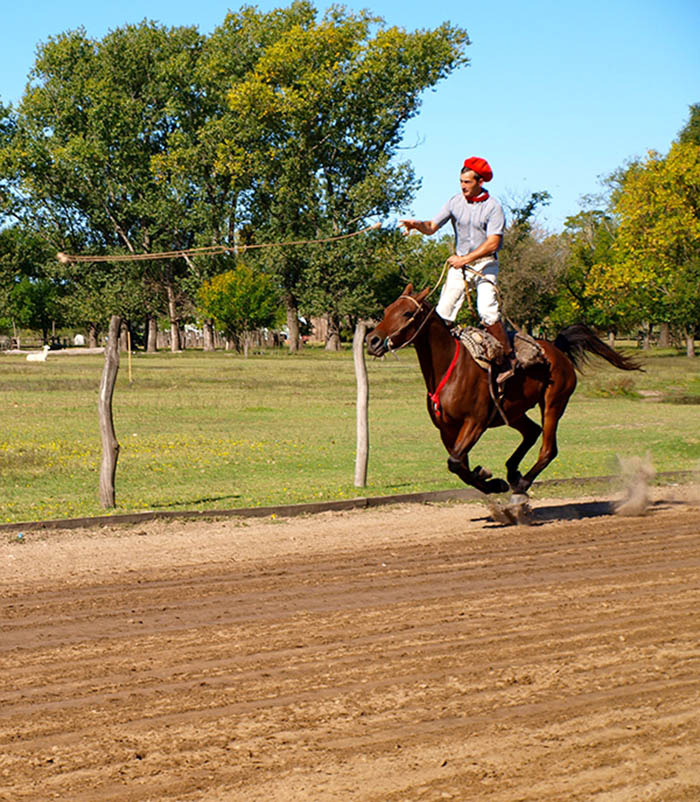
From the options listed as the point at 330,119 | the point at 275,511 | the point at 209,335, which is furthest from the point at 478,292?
the point at 209,335

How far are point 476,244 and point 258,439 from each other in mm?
12924

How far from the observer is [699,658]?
6961 mm

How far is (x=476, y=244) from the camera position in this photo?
39.5ft

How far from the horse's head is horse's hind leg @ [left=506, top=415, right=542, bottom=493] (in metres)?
2.07

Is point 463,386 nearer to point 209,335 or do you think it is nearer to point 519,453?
point 519,453

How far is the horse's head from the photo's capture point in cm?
1105

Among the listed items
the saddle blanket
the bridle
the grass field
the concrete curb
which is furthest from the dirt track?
the grass field

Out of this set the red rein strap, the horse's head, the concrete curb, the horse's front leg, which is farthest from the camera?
the concrete curb

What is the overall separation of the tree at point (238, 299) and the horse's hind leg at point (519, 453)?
215 ft

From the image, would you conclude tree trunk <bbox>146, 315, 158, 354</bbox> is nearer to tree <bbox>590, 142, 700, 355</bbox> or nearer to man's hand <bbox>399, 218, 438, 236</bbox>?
tree <bbox>590, 142, 700, 355</bbox>

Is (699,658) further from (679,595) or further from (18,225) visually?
(18,225)

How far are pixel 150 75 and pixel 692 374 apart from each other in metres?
55.3

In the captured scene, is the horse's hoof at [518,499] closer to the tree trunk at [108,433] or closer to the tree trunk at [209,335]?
the tree trunk at [108,433]

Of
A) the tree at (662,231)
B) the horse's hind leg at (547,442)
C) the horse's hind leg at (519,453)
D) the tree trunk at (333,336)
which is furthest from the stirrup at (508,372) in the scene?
the tree trunk at (333,336)
